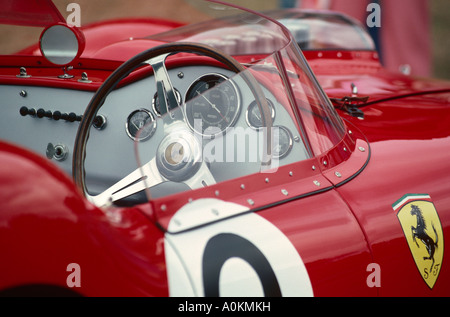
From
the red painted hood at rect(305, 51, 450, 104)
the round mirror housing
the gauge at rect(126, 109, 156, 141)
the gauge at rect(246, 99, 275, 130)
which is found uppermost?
the red painted hood at rect(305, 51, 450, 104)

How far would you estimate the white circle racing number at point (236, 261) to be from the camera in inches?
50.6

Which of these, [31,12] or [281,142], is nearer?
[281,142]

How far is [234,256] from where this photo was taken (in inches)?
53.2

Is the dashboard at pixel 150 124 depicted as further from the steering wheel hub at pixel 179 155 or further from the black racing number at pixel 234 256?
the black racing number at pixel 234 256

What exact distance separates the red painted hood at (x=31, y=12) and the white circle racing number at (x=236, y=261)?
1.35 meters

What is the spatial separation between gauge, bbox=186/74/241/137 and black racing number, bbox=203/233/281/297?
1.01 ft

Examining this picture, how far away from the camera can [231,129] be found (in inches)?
60.2

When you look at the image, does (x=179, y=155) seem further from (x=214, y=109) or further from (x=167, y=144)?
(x=214, y=109)

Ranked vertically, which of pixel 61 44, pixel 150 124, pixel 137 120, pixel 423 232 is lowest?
pixel 423 232

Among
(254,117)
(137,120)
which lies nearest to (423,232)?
(254,117)

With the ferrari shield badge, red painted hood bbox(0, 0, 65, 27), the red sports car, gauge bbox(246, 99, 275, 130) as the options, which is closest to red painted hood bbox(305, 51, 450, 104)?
the red sports car

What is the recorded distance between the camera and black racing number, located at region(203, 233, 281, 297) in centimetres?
131

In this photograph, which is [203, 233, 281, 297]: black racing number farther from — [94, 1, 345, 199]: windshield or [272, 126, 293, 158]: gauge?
[272, 126, 293, 158]: gauge

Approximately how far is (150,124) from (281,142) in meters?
0.43
